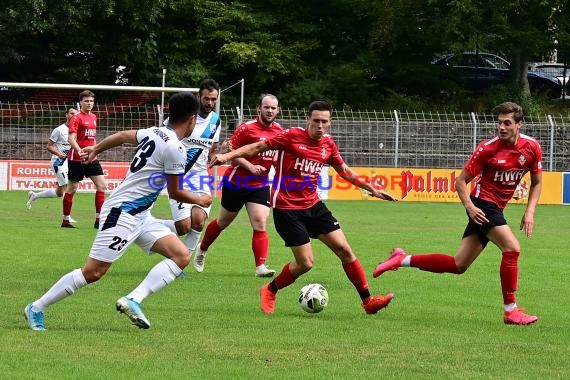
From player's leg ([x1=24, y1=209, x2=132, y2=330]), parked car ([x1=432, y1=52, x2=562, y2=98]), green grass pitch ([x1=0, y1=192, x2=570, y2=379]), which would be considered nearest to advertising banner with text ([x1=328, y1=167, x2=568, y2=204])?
parked car ([x1=432, y1=52, x2=562, y2=98])

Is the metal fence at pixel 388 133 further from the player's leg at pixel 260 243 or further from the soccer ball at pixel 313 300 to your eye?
the soccer ball at pixel 313 300

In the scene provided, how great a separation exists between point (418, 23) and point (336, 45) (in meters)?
3.47

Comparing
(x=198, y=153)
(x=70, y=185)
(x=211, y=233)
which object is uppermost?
(x=198, y=153)

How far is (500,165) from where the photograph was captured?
9570 mm

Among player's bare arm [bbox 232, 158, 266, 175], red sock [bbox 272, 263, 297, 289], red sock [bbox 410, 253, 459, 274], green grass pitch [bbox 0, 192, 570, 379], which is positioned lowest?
green grass pitch [bbox 0, 192, 570, 379]

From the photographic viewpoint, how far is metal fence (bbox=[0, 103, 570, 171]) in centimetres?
2995

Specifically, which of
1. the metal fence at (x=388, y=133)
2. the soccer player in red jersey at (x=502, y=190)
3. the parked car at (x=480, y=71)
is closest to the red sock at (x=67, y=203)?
the soccer player in red jersey at (x=502, y=190)

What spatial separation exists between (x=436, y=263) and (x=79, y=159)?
30.4 ft

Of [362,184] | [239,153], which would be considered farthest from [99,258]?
[362,184]

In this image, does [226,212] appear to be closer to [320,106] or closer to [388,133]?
[320,106]

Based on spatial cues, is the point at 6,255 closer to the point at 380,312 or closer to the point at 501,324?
the point at 380,312

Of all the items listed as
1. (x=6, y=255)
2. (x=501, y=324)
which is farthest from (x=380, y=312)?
(x=6, y=255)

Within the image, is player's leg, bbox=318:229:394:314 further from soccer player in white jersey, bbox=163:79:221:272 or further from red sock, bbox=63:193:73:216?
red sock, bbox=63:193:73:216

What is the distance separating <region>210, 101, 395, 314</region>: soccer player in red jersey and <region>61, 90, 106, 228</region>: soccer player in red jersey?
28.0 feet
